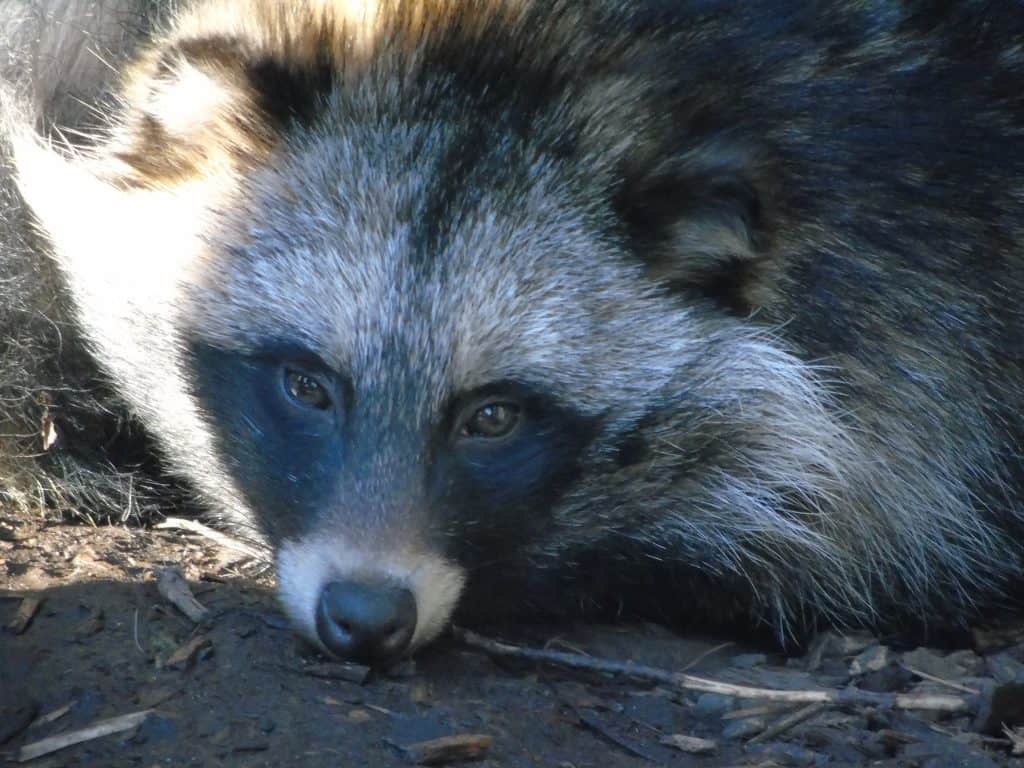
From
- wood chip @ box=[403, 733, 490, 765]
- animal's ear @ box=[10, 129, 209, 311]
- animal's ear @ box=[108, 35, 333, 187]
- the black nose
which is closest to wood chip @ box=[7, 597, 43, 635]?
the black nose

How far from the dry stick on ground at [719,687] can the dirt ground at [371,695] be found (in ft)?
0.09

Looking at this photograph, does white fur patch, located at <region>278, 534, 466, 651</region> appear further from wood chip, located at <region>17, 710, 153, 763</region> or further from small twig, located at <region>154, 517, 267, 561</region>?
small twig, located at <region>154, 517, 267, 561</region>

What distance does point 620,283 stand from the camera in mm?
4723

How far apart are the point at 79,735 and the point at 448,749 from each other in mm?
969

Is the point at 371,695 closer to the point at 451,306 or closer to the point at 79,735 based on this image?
the point at 79,735

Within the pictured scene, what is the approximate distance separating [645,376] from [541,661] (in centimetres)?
99

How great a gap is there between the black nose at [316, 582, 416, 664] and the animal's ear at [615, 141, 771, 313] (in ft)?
4.55

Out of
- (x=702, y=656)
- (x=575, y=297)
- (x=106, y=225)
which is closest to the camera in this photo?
(x=575, y=297)

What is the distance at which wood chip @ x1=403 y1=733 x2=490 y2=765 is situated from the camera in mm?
3916

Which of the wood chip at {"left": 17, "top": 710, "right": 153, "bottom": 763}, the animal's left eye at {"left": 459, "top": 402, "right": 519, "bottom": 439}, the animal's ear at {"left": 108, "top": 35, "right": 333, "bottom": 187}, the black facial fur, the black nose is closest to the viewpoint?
the wood chip at {"left": 17, "top": 710, "right": 153, "bottom": 763}

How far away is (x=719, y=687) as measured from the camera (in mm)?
4672

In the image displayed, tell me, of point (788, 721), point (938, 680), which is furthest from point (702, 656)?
point (938, 680)

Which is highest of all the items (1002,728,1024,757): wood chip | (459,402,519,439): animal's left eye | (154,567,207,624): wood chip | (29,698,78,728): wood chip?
(459,402,519,439): animal's left eye

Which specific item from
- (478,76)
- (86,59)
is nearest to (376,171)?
(478,76)
